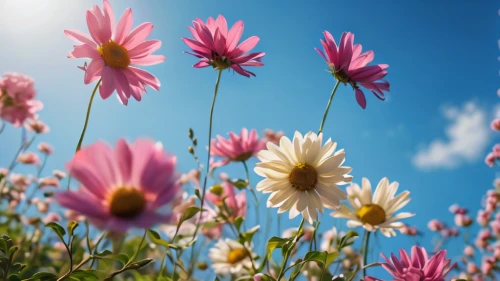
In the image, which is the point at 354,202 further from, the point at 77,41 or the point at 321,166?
the point at 77,41

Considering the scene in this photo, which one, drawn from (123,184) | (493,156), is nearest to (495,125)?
(493,156)

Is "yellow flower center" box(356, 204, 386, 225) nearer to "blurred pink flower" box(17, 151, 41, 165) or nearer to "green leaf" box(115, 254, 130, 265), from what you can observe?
"green leaf" box(115, 254, 130, 265)

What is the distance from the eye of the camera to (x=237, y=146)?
4.27 feet

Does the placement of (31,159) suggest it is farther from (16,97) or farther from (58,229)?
(58,229)

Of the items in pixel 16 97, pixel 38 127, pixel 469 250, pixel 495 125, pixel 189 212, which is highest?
pixel 495 125

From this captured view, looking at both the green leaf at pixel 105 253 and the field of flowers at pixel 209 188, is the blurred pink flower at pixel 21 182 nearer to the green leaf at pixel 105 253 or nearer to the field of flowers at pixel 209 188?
the field of flowers at pixel 209 188

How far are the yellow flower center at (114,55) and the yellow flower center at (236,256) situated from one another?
2.22 feet

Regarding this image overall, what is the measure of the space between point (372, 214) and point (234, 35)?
1.62 ft

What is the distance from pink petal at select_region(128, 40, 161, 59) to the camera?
2.78 feet

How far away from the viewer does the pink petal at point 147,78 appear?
0.87m

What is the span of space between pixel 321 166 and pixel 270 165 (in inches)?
3.6

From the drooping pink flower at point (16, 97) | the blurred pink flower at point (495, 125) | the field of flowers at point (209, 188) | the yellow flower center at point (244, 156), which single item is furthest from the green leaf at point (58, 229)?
the blurred pink flower at point (495, 125)

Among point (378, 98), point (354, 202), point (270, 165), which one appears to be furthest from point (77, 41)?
point (354, 202)

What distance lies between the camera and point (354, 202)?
1.07 m
